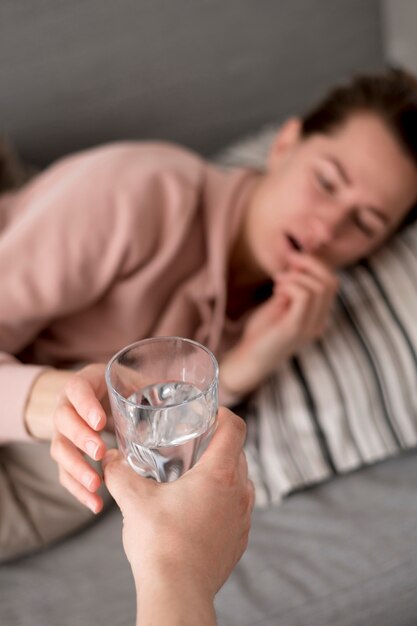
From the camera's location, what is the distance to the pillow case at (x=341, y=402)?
120cm

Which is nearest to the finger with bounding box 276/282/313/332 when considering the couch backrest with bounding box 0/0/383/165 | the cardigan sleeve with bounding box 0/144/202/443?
the cardigan sleeve with bounding box 0/144/202/443

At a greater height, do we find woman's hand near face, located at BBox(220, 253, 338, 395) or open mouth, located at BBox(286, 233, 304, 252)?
open mouth, located at BBox(286, 233, 304, 252)

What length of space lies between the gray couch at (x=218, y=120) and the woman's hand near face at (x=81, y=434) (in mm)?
345

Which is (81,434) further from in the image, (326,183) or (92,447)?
(326,183)

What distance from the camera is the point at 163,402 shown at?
0.76 metres

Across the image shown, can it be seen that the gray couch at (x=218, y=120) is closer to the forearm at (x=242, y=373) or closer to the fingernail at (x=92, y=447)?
the forearm at (x=242, y=373)

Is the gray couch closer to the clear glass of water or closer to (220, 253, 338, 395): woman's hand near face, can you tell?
(220, 253, 338, 395): woman's hand near face

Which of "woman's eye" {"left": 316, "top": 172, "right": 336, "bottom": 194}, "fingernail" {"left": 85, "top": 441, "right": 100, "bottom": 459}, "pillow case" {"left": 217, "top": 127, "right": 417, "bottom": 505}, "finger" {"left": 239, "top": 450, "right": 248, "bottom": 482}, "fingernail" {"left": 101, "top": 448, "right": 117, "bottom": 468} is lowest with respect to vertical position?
"pillow case" {"left": 217, "top": 127, "right": 417, "bottom": 505}

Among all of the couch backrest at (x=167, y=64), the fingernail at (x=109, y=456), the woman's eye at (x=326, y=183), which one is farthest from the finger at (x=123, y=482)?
the couch backrest at (x=167, y=64)

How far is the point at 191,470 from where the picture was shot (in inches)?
27.2

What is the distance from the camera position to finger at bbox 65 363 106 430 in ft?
2.36

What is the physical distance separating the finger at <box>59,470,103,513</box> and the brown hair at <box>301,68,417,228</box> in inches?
34.3

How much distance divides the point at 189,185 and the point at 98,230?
0.21 meters

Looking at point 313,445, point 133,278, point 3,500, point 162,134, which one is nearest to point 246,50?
point 162,134
